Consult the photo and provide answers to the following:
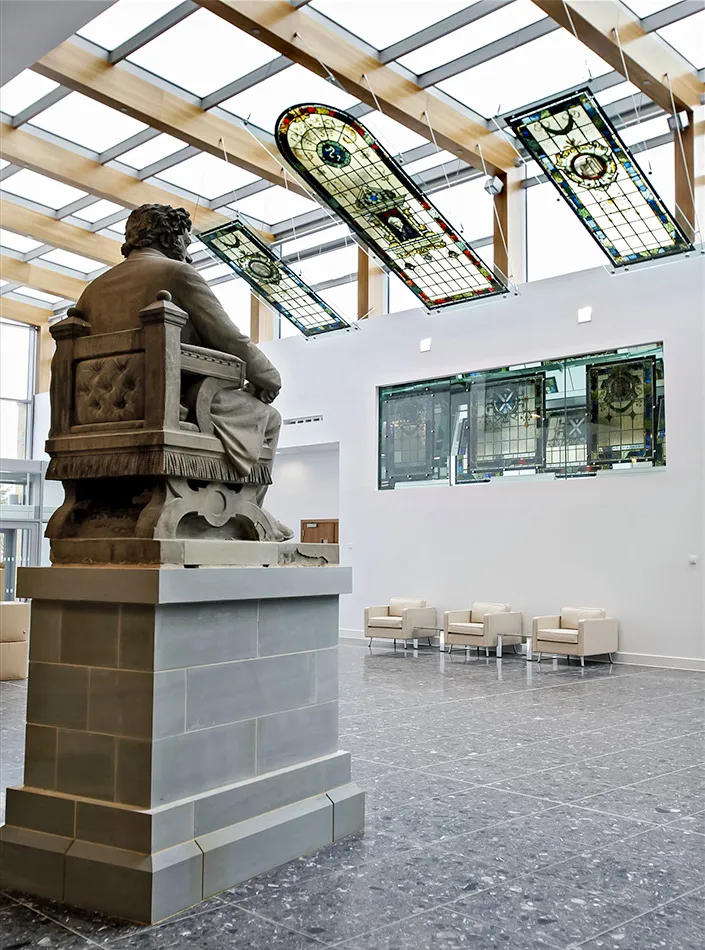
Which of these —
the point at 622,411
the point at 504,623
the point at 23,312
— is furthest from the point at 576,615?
the point at 23,312

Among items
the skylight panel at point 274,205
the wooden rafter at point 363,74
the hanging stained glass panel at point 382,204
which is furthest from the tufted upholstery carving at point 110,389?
the skylight panel at point 274,205

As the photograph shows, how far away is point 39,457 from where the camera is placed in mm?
26922

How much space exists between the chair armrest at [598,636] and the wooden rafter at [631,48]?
25.1ft

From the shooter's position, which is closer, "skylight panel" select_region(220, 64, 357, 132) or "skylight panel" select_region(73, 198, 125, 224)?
"skylight panel" select_region(220, 64, 357, 132)

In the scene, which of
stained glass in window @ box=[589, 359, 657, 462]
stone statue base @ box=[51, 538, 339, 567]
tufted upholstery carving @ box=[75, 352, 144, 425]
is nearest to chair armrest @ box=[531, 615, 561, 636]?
stained glass in window @ box=[589, 359, 657, 462]

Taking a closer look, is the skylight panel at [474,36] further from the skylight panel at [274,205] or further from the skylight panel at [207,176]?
the skylight panel at [274,205]

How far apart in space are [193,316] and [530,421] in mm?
11297

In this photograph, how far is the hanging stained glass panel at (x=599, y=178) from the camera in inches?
467

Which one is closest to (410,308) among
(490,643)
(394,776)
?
(490,643)

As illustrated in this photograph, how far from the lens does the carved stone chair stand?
3932 mm

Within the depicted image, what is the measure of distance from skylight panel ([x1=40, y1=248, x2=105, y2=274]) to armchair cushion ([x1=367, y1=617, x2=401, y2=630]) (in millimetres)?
11805

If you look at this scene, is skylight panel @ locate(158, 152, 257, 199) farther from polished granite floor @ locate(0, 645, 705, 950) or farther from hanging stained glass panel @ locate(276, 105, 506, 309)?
polished granite floor @ locate(0, 645, 705, 950)

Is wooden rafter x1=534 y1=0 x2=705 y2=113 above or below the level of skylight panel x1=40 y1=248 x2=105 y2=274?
below

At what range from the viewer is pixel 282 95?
14719 millimetres
